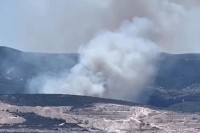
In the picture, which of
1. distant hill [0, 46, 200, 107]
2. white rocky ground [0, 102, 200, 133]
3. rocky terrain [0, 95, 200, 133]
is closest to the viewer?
rocky terrain [0, 95, 200, 133]

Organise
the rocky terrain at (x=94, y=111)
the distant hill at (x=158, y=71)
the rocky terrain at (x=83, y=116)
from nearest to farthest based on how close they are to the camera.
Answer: the rocky terrain at (x=83, y=116) < the rocky terrain at (x=94, y=111) < the distant hill at (x=158, y=71)

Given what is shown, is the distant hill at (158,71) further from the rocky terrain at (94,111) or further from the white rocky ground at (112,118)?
the white rocky ground at (112,118)

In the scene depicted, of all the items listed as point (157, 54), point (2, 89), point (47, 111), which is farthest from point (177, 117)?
point (157, 54)

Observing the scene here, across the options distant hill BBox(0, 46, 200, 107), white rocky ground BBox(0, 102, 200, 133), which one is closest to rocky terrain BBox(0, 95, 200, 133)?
white rocky ground BBox(0, 102, 200, 133)

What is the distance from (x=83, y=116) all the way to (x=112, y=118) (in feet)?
12.2

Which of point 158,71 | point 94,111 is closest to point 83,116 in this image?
point 94,111

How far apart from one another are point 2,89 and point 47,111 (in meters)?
29.2

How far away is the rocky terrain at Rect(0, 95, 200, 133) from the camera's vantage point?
261 feet

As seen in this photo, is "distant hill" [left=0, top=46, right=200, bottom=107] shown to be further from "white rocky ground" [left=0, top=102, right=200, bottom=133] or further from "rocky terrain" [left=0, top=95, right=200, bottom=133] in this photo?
"white rocky ground" [left=0, top=102, right=200, bottom=133]

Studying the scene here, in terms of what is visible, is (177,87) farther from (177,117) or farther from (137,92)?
(177,117)

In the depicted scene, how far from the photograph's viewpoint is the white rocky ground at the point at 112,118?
80500 millimetres

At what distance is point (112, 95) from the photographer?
11569 cm

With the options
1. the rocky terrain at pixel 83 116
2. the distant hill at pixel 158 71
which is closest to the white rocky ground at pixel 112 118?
the rocky terrain at pixel 83 116

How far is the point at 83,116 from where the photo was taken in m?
84.5
